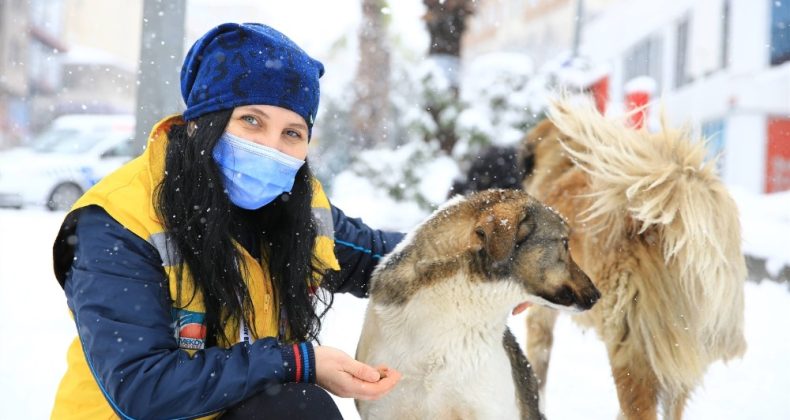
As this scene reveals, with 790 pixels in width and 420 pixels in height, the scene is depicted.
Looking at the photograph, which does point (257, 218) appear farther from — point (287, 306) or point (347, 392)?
point (347, 392)

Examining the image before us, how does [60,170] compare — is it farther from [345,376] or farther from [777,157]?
[777,157]

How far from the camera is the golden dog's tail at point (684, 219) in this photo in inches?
130

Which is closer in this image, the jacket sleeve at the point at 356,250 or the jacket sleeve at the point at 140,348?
the jacket sleeve at the point at 140,348

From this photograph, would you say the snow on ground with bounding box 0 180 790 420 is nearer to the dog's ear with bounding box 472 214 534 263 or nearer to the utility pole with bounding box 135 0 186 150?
the dog's ear with bounding box 472 214 534 263

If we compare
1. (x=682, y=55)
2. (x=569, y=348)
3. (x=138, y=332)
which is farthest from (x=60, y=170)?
(x=682, y=55)

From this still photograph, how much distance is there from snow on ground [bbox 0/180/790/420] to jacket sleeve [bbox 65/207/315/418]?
1.87m

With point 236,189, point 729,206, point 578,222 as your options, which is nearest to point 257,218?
point 236,189

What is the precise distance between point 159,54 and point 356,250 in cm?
279

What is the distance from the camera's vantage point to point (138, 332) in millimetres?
2037

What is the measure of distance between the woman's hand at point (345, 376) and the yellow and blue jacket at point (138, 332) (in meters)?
0.03

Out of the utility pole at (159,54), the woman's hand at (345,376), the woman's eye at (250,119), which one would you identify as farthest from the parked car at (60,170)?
the woman's hand at (345,376)

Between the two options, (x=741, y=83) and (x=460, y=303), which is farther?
(x=741, y=83)

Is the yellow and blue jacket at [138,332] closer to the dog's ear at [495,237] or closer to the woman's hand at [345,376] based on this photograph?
the woman's hand at [345,376]

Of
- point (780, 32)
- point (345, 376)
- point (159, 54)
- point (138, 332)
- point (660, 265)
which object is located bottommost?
point (345, 376)
